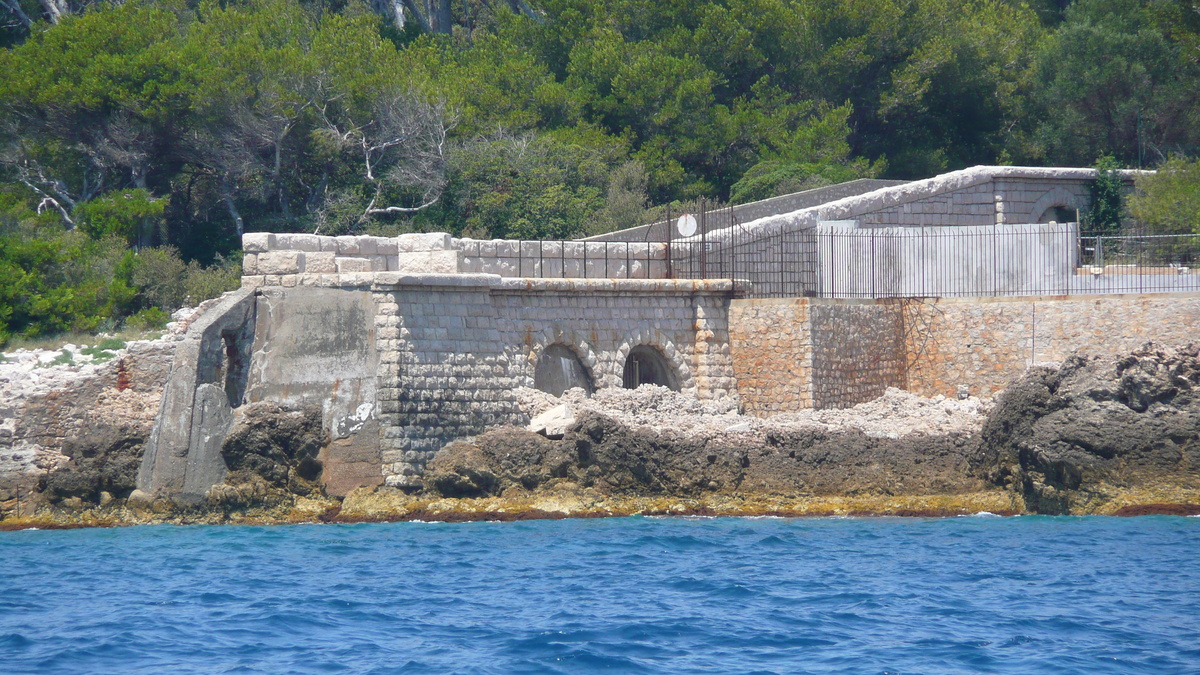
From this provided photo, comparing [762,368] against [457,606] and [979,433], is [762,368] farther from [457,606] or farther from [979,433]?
[457,606]

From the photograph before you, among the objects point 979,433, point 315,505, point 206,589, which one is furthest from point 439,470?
point 979,433

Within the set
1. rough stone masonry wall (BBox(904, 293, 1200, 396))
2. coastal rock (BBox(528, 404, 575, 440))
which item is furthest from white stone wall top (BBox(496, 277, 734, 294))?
rough stone masonry wall (BBox(904, 293, 1200, 396))

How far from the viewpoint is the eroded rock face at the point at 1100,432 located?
18.6m

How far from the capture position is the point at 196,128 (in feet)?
92.5

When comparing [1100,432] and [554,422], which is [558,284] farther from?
[1100,432]

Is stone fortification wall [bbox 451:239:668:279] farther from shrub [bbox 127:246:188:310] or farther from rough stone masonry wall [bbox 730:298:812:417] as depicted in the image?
Answer: shrub [bbox 127:246:188:310]

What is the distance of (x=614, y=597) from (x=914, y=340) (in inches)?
402

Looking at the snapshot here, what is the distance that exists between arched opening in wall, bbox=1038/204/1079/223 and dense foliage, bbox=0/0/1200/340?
3.97 m

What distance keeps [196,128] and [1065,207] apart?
17684 mm

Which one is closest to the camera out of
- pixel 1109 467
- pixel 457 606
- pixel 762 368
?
pixel 457 606

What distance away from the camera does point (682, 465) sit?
1989cm

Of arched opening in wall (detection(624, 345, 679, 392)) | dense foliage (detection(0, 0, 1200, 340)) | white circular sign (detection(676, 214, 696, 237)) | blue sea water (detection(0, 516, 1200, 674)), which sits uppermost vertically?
dense foliage (detection(0, 0, 1200, 340))

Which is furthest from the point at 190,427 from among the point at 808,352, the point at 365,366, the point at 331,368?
the point at 808,352

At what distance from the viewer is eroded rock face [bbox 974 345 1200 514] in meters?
18.6
